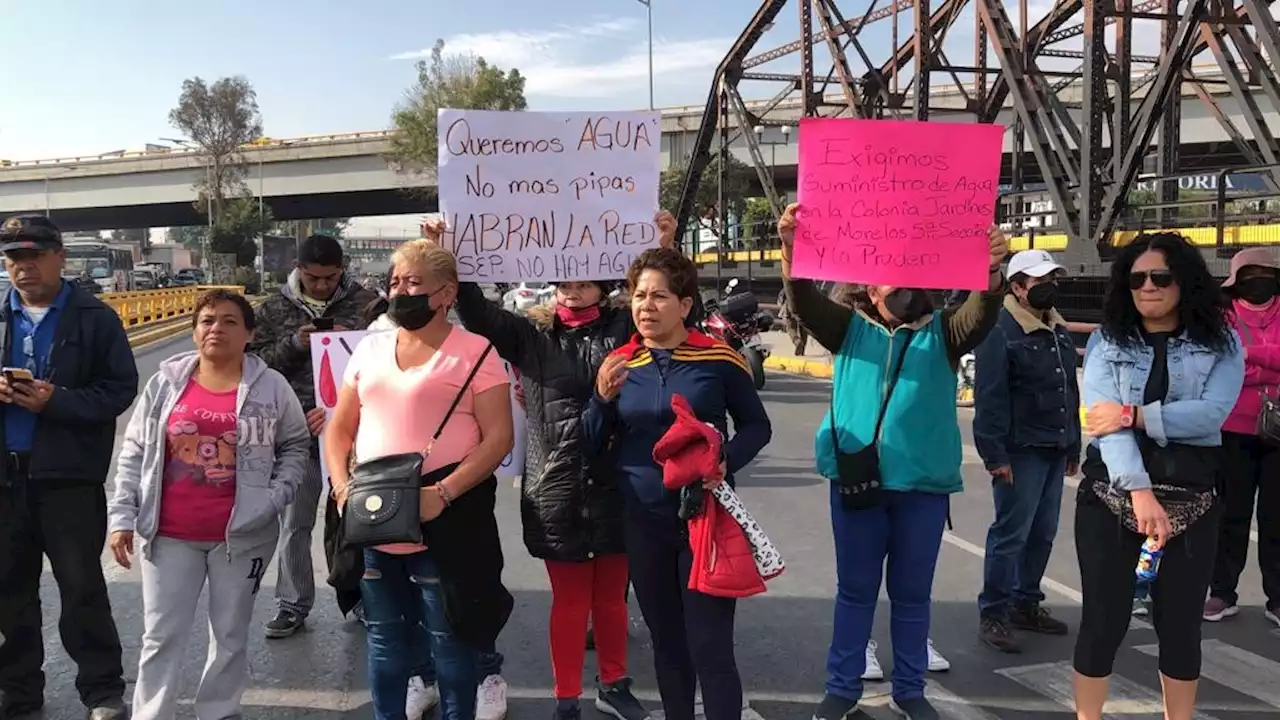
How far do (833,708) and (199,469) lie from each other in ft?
8.08

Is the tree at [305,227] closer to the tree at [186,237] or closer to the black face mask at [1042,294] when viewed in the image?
the tree at [186,237]

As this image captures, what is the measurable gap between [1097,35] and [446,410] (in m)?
10.7

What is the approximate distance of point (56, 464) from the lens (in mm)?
3521

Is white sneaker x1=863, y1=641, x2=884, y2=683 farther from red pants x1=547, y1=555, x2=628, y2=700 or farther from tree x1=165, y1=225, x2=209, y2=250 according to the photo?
tree x1=165, y1=225, x2=209, y2=250

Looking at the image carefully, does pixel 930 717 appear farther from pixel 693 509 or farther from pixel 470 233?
pixel 470 233

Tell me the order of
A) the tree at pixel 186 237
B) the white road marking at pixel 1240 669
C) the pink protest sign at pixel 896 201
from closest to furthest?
the pink protest sign at pixel 896 201
the white road marking at pixel 1240 669
the tree at pixel 186 237

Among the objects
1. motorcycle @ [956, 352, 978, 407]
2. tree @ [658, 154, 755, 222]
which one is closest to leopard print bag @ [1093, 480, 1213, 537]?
motorcycle @ [956, 352, 978, 407]

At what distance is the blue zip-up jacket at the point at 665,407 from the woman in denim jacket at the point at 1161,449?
1.14 m

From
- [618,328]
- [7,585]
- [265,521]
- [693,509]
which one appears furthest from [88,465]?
[693,509]

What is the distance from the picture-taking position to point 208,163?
5634cm

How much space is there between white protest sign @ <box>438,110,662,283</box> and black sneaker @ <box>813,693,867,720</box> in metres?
1.81

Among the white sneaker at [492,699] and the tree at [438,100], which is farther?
the tree at [438,100]

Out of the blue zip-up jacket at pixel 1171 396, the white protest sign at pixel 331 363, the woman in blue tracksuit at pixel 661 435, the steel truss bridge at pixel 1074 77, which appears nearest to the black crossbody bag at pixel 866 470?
the woman in blue tracksuit at pixel 661 435

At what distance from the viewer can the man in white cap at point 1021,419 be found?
4277 millimetres
